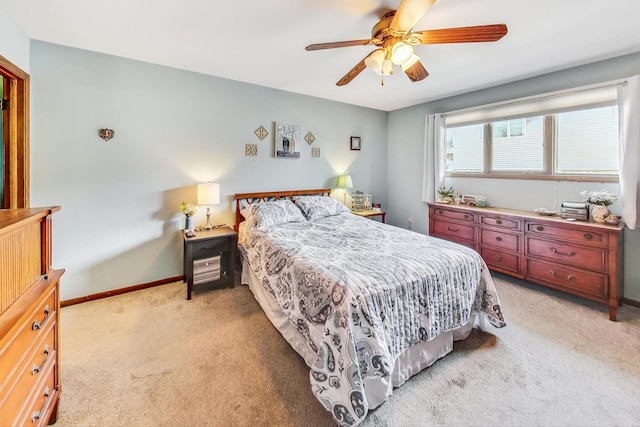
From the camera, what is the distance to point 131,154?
9.65 ft

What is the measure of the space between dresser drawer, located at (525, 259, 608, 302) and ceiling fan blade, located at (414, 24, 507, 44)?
2.39 m

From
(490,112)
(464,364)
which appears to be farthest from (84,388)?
(490,112)

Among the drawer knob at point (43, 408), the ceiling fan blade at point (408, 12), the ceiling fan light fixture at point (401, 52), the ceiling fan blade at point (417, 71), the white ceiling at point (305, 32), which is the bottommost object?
the drawer knob at point (43, 408)

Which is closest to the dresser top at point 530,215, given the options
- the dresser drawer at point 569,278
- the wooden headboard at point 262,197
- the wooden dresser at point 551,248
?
the wooden dresser at point 551,248

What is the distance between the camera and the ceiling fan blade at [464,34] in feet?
5.52

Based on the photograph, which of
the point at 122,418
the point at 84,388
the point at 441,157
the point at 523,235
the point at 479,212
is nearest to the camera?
the point at 122,418

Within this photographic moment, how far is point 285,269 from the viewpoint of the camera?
7.22ft

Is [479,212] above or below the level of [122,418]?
above

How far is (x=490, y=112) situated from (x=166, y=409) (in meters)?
4.61

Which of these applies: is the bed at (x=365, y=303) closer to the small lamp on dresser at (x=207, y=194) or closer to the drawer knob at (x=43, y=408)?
the small lamp on dresser at (x=207, y=194)

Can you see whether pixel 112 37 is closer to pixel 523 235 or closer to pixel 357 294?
pixel 357 294

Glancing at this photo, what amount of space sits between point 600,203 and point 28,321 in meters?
4.34

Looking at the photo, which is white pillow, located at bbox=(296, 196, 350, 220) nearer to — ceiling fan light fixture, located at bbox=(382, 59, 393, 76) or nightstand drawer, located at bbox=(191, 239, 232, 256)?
nightstand drawer, located at bbox=(191, 239, 232, 256)

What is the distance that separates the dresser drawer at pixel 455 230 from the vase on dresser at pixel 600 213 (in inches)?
44.6
